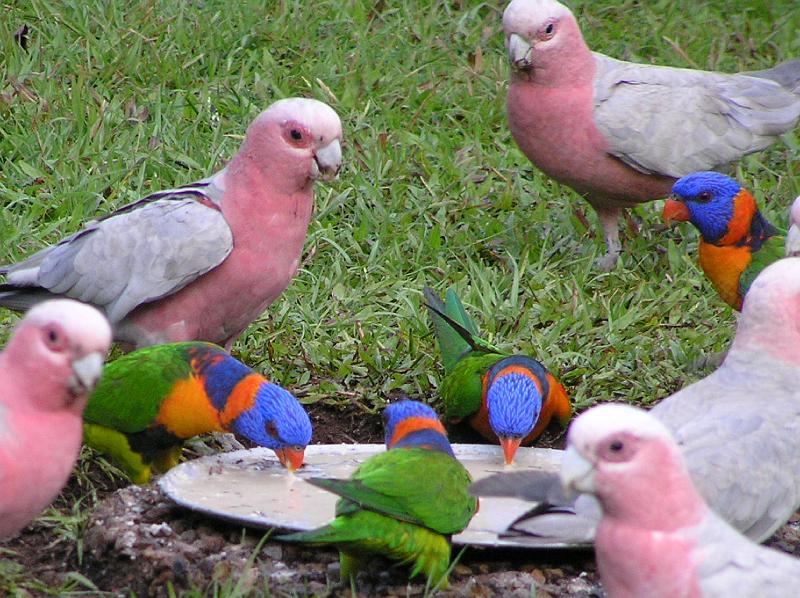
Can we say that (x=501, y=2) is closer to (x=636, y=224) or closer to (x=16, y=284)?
(x=636, y=224)

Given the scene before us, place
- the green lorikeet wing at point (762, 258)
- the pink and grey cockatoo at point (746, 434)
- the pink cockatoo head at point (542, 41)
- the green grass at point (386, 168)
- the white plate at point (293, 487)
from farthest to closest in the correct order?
the pink cockatoo head at point (542, 41)
the green grass at point (386, 168)
the green lorikeet wing at point (762, 258)
the white plate at point (293, 487)
the pink and grey cockatoo at point (746, 434)

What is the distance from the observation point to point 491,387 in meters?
4.43

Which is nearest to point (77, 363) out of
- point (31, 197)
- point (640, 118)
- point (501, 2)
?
point (31, 197)

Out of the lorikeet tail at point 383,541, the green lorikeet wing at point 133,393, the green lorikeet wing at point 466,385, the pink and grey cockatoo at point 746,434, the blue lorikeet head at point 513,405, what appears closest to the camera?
the lorikeet tail at point 383,541

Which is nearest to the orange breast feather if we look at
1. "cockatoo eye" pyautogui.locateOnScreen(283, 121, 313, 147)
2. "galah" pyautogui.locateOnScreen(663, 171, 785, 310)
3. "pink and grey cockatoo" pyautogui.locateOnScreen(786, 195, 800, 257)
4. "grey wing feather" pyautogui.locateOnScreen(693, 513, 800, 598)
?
"galah" pyautogui.locateOnScreen(663, 171, 785, 310)

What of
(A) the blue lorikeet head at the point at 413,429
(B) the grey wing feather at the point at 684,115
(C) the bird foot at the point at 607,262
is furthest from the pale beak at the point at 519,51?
(A) the blue lorikeet head at the point at 413,429

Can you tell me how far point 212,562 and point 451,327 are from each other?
5.45ft

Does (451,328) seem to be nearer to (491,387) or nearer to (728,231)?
(491,387)

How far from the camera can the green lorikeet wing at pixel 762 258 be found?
518 centimetres

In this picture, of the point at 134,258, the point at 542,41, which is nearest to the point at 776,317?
the point at 134,258

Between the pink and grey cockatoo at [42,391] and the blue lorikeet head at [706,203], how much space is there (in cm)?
291

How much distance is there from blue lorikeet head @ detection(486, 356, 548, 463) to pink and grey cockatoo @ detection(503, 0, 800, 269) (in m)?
1.78

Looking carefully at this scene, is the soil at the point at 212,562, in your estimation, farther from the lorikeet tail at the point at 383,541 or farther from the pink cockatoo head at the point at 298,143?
the pink cockatoo head at the point at 298,143

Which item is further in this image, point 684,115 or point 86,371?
point 684,115
